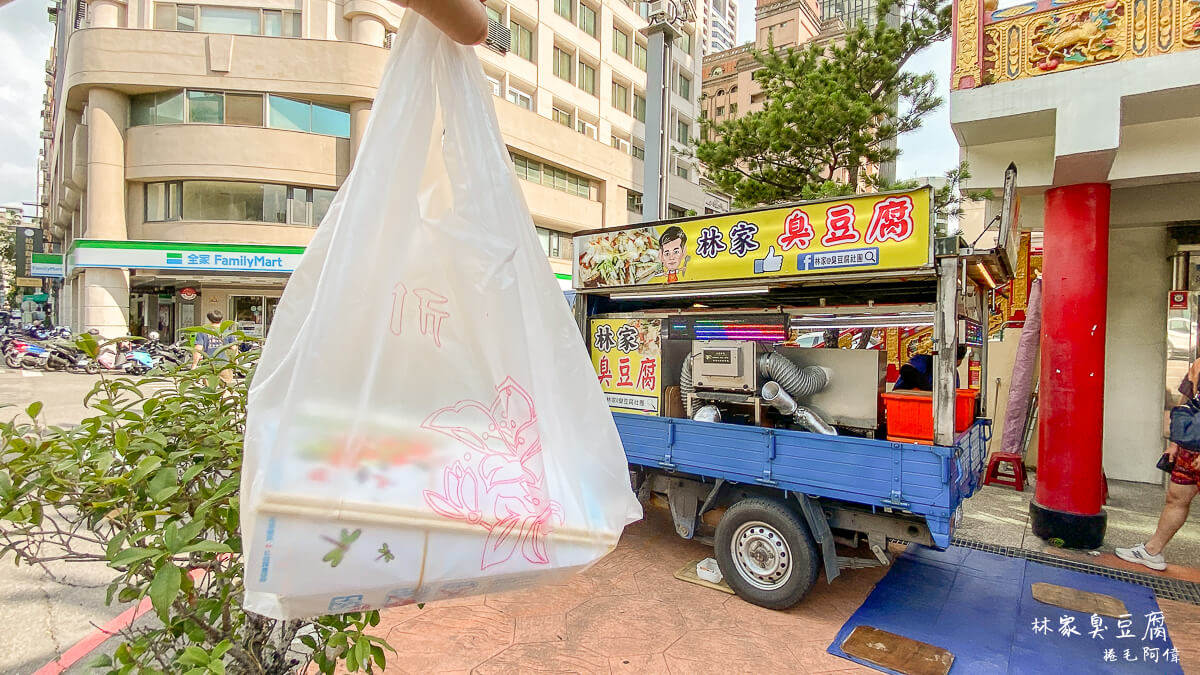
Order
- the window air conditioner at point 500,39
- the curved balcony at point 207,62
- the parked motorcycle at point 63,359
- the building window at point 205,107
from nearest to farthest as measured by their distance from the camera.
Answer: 1. the parked motorcycle at point 63,359
2. the curved balcony at point 207,62
3. the building window at point 205,107
4. the window air conditioner at point 500,39

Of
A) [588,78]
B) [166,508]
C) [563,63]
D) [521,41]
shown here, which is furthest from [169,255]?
[166,508]

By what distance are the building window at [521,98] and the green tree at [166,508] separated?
22.2 m

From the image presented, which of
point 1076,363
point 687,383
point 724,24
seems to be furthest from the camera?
point 724,24

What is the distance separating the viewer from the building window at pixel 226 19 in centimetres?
1753

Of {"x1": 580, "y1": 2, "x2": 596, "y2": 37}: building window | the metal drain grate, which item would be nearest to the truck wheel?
the metal drain grate

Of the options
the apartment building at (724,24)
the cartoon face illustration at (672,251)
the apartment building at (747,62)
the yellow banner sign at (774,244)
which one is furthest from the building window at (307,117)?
the apartment building at (724,24)

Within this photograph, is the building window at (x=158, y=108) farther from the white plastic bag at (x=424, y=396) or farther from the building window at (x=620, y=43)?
the white plastic bag at (x=424, y=396)

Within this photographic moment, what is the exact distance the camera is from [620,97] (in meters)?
27.7

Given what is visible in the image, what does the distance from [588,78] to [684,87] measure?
24.8 feet

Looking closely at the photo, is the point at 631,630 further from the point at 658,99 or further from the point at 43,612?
the point at 658,99

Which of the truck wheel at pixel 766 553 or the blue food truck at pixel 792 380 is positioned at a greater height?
the blue food truck at pixel 792 380

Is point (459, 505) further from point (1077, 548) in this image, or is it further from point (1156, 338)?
point (1156, 338)

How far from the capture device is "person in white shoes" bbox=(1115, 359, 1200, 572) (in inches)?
183

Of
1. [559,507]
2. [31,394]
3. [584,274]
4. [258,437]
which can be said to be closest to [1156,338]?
[584,274]
